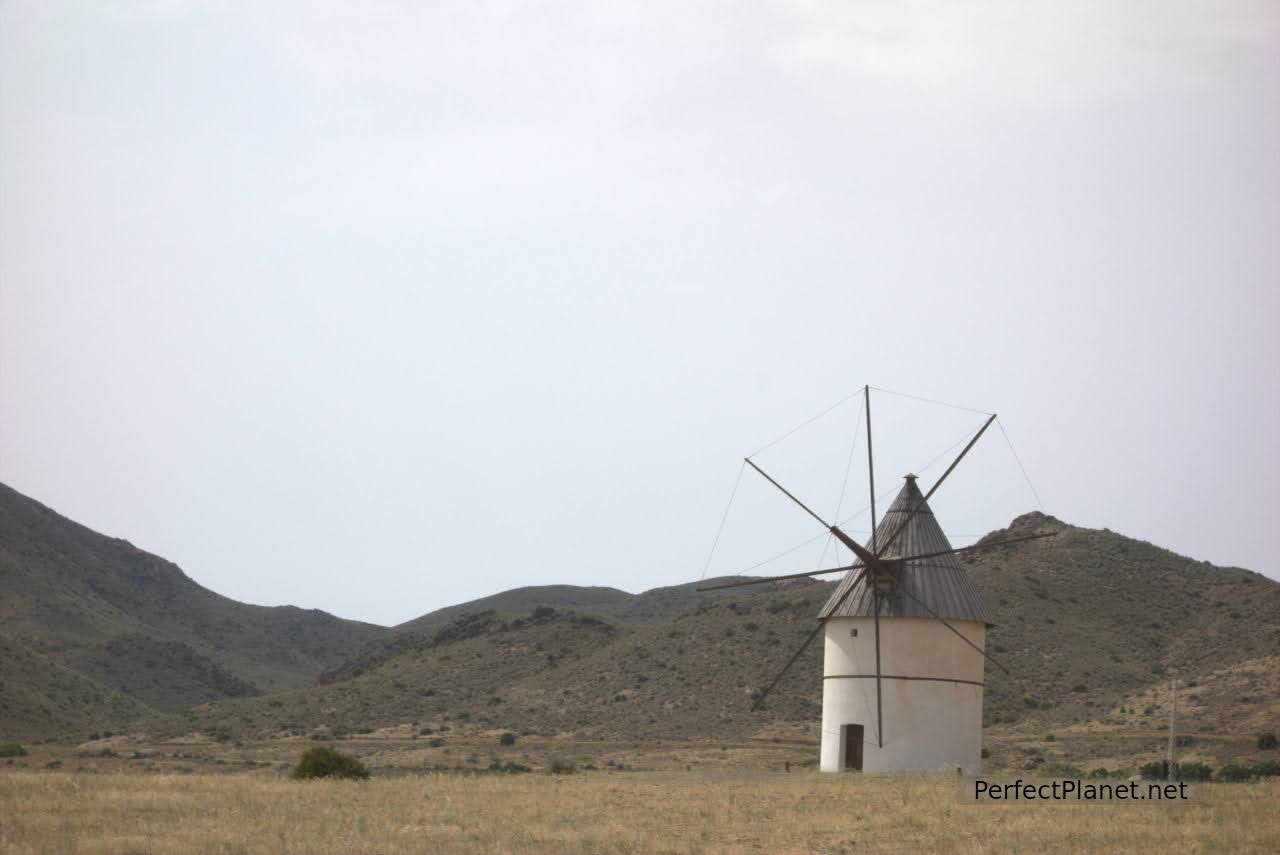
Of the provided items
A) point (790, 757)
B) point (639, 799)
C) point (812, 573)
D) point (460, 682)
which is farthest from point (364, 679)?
point (639, 799)

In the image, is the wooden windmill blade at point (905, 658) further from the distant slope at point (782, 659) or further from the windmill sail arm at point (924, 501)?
the distant slope at point (782, 659)

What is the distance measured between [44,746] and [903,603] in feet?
107

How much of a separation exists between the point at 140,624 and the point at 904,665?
2898 inches

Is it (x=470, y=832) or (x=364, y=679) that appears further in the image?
(x=364, y=679)

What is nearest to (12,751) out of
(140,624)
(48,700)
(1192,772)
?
(48,700)

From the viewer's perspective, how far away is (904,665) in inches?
1318

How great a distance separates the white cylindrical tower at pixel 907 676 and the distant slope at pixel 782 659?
17092 millimetres

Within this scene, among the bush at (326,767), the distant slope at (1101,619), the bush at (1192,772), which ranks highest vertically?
the distant slope at (1101,619)

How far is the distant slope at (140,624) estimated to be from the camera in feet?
269

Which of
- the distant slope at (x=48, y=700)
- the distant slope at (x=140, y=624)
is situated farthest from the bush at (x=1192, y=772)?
the distant slope at (x=140, y=624)

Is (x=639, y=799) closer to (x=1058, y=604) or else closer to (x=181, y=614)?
(x=1058, y=604)

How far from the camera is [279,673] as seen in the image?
101750mm

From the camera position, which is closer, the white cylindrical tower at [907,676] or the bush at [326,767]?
the bush at [326,767]

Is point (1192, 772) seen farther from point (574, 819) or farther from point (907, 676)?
point (574, 819)
